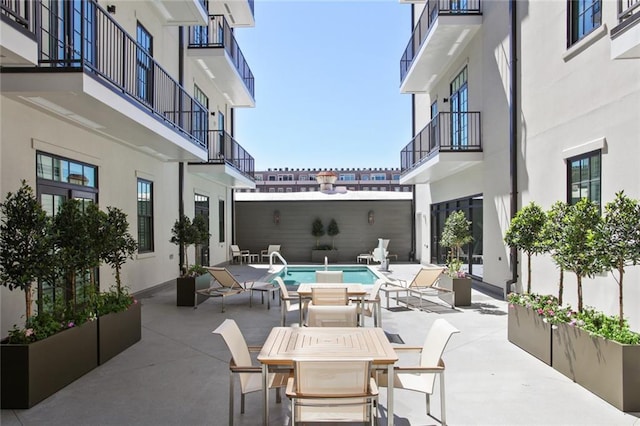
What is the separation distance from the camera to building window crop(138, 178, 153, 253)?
10461mm

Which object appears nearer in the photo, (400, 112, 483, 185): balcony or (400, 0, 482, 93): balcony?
(400, 0, 482, 93): balcony

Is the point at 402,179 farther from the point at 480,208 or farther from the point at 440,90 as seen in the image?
the point at 480,208

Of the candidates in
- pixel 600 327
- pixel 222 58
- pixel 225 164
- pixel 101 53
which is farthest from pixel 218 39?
pixel 600 327

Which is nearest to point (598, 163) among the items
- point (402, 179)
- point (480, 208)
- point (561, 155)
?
point (561, 155)

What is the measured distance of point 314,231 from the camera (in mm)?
19734

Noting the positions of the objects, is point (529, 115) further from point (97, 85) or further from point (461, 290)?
point (97, 85)

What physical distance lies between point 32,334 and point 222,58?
36.2 feet

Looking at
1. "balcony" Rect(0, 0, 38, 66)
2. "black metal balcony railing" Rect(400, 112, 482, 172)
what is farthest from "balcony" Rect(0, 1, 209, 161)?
"black metal balcony railing" Rect(400, 112, 482, 172)

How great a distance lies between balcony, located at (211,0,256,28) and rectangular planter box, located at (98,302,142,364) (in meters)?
13.4

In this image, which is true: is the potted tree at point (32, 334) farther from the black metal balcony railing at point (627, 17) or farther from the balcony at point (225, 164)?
the balcony at point (225, 164)

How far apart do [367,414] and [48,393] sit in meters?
3.40

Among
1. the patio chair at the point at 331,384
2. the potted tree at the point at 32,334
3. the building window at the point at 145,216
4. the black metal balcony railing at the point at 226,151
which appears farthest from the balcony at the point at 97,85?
the patio chair at the point at 331,384

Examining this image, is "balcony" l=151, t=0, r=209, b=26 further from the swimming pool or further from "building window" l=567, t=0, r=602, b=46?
"building window" l=567, t=0, r=602, b=46

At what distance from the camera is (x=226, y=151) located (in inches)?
575
